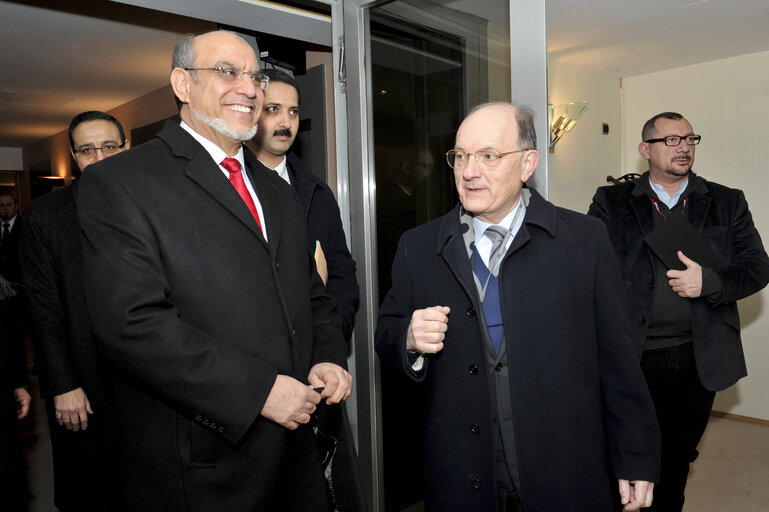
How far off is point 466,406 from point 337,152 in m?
1.69

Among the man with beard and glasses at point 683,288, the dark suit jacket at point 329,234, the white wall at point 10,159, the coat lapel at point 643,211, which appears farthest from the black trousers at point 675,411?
the white wall at point 10,159

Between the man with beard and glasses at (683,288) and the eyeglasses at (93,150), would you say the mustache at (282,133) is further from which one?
the man with beard and glasses at (683,288)

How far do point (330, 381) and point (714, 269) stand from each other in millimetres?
1855

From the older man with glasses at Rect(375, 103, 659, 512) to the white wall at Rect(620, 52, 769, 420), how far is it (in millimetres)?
3474

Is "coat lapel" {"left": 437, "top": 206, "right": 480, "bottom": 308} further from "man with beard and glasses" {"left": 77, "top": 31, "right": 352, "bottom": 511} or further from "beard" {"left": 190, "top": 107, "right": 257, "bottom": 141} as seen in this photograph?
"beard" {"left": 190, "top": 107, "right": 257, "bottom": 141}

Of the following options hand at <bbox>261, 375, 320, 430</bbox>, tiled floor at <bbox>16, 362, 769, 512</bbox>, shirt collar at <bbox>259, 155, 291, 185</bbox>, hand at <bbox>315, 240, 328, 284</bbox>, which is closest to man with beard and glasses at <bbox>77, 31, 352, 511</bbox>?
hand at <bbox>261, 375, 320, 430</bbox>

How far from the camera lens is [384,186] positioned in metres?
2.64

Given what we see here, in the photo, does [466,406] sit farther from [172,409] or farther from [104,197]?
[104,197]

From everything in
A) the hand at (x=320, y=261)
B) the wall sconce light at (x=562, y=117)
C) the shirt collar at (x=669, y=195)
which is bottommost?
the hand at (x=320, y=261)

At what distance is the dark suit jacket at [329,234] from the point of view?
2.31 meters

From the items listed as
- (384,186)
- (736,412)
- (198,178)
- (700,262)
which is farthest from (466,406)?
(736,412)

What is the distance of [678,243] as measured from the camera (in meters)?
2.45

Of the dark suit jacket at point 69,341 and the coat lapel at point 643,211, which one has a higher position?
the coat lapel at point 643,211

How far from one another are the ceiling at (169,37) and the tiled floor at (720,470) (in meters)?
2.82
